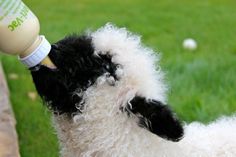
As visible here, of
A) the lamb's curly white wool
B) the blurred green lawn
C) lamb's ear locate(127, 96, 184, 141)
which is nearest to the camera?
lamb's ear locate(127, 96, 184, 141)

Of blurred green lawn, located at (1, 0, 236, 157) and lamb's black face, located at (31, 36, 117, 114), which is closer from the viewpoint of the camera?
lamb's black face, located at (31, 36, 117, 114)

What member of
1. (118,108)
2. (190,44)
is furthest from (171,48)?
(118,108)

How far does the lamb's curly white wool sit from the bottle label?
0.17 meters

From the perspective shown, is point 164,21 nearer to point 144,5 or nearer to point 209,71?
point 144,5

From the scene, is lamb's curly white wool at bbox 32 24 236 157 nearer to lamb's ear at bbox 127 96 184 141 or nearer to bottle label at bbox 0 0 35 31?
lamb's ear at bbox 127 96 184 141

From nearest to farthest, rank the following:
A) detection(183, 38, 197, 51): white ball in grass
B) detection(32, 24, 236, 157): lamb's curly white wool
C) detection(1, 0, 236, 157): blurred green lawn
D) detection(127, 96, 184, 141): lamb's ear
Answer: detection(127, 96, 184, 141): lamb's ear, detection(32, 24, 236, 157): lamb's curly white wool, detection(1, 0, 236, 157): blurred green lawn, detection(183, 38, 197, 51): white ball in grass

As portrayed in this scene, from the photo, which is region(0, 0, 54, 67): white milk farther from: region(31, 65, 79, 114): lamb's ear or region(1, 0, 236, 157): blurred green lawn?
region(1, 0, 236, 157): blurred green lawn

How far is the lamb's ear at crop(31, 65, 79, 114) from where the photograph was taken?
7.06ft

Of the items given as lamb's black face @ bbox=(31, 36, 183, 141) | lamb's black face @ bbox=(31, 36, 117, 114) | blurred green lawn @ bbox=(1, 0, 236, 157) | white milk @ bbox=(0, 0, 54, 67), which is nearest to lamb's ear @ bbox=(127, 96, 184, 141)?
lamb's black face @ bbox=(31, 36, 183, 141)

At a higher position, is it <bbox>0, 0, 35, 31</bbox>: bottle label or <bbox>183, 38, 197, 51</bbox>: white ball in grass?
<bbox>0, 0, 35, 31</bbox>: bottle label

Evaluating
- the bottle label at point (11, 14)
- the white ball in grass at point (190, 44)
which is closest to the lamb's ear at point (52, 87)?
the bottle label at point (11, 14)

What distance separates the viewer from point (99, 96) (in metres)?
2.22

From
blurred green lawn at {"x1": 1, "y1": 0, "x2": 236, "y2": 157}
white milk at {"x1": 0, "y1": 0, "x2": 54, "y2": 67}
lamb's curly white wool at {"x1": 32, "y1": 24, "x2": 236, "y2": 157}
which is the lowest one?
blurred green lawn at {"x1": 1, "y1": 0, "x2": 236, "y2": 157}

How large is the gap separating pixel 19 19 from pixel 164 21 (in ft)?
16.9
